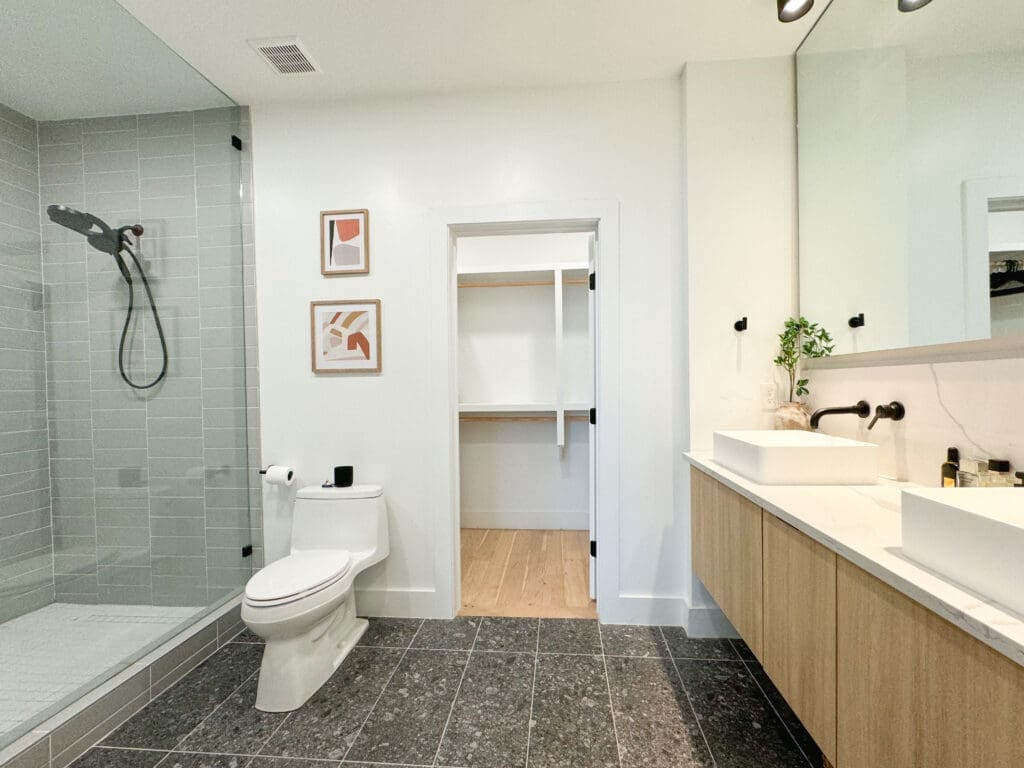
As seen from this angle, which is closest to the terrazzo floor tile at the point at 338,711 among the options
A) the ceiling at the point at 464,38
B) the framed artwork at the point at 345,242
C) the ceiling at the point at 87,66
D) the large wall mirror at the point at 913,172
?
the framed artwork at the point at 345,242

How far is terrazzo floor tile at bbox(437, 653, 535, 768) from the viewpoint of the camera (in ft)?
3.89

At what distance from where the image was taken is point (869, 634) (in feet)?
2.35

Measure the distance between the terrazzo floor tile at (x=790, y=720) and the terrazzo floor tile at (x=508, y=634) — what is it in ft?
2.82

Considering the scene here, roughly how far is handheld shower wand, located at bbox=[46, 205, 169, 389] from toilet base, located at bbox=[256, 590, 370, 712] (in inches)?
53.7

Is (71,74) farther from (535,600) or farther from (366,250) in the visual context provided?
(535,600)

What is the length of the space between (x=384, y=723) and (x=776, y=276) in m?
2.30

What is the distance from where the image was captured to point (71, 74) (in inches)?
67.1

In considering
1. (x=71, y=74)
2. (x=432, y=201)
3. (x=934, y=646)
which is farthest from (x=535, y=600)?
(x=71, y=74)

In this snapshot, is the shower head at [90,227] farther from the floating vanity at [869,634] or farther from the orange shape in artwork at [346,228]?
the floating vanity at [869,634]

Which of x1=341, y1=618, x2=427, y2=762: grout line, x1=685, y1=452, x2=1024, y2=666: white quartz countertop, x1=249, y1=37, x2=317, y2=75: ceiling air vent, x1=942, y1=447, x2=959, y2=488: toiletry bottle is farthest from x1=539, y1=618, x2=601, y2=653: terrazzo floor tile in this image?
x1=249, y1=37, x2=317, y2=75: ceiling air vent

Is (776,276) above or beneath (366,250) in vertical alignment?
beneath

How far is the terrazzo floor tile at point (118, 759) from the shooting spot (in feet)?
3.87

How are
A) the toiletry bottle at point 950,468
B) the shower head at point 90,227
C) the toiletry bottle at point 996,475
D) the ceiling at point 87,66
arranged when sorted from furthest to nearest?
the shower head at point 90,227, the ceiling at point 87,66, the toiletry bottle at point 950,468, the toiletry bottle at point 996,475

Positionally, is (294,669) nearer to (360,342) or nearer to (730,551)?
(360,342)
